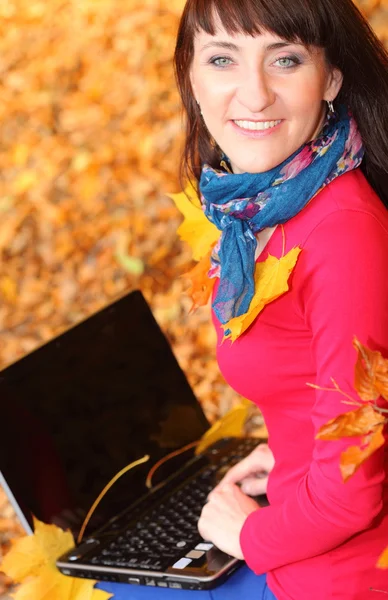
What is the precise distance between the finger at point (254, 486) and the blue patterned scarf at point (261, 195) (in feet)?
1.14

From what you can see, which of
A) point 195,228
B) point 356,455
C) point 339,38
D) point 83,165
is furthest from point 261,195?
point 83,165

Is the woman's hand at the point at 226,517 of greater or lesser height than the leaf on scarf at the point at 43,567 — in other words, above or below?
below

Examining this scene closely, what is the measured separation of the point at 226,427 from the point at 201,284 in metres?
0.38

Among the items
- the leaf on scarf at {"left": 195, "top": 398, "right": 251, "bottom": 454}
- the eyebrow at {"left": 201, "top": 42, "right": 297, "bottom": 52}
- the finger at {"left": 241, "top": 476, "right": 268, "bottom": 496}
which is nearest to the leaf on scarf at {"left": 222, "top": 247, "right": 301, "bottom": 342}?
the eyebrow at {"left": 201, "top": 42, "right": 297, "bottom": 52}

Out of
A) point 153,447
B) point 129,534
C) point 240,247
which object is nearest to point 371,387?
point 240,247

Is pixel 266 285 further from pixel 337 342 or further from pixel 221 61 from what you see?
pixel 221 61

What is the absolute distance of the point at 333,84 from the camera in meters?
1.13

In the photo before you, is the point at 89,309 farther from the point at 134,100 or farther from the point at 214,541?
the point at 214,541

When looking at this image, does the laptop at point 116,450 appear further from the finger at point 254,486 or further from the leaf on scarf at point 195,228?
the leaf on scarf at point 195,228

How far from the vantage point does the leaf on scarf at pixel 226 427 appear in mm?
1641

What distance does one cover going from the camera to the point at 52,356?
1430 millimetres

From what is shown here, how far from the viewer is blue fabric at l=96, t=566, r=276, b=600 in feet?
4.01

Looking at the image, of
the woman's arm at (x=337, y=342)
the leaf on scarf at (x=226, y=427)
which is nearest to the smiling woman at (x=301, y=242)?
the woman's arm at (x=337, y=342)

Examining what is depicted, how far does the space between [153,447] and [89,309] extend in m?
1.09
